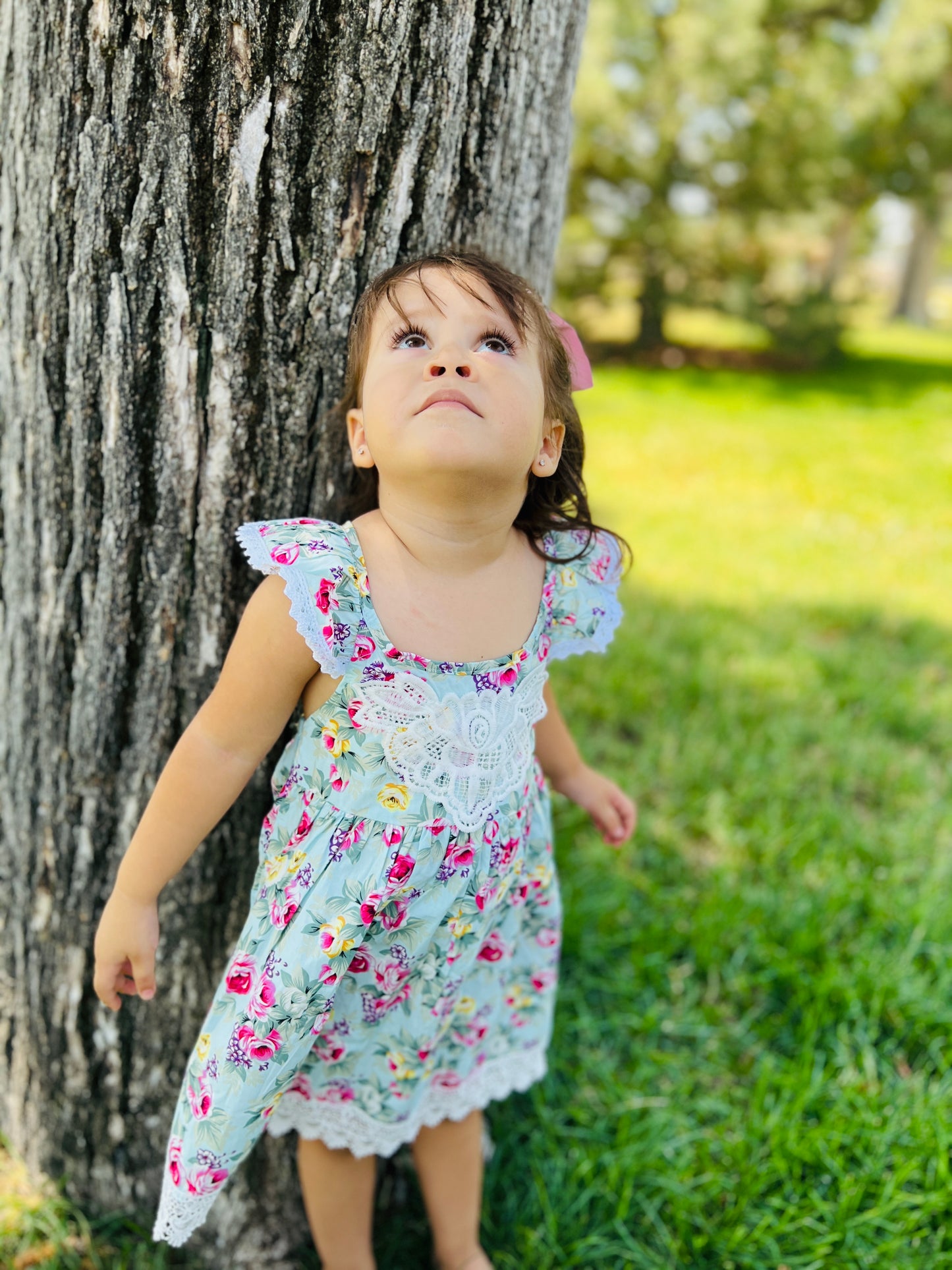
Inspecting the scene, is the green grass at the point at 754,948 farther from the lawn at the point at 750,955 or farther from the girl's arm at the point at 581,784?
the girl's arm at the point at 581,784

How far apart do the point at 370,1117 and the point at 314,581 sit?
80 centimetres

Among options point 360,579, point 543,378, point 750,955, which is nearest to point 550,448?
point 543,378

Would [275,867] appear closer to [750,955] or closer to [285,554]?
[285,554]

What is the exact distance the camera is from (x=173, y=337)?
1328 mm

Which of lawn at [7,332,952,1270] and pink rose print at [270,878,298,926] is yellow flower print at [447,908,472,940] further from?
lawn at [7,332,952,1270]

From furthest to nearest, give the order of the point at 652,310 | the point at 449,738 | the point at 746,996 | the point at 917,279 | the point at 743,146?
the point at 917,279
the point at 652,310
the point at 743,146
the point at 746,996
the point at 449,738

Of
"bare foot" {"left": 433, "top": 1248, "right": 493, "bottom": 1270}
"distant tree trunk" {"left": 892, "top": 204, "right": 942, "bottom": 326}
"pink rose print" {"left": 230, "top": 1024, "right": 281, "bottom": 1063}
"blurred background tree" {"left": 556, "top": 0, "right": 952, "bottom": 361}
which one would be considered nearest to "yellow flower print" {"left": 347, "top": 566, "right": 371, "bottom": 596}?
"pink rose print" {"left": 230, "top": 1024, "right": 281, "bottom": 1063}

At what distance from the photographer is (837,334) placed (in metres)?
10.8

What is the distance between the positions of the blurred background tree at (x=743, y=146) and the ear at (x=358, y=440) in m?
9.22

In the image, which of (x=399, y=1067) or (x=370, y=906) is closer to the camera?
(x=370, y=906)

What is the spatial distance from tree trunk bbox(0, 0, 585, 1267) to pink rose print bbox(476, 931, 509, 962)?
38cm

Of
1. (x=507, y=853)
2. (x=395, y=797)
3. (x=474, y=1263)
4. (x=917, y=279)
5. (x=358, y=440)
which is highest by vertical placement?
(x=917, y=279)

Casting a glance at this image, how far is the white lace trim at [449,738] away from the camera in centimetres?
127

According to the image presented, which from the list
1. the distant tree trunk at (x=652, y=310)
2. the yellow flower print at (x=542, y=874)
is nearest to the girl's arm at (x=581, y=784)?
the yellow flower print at (x=542, y=874)
